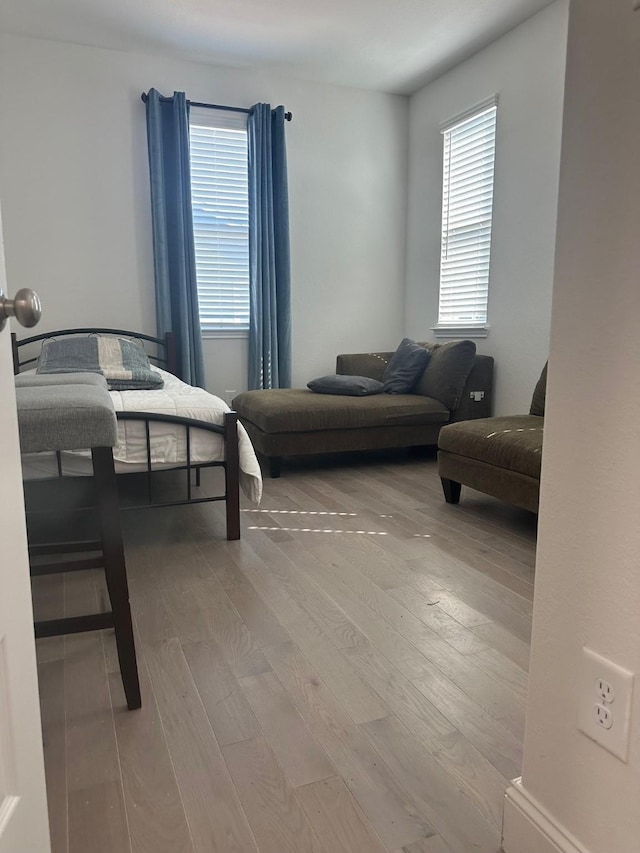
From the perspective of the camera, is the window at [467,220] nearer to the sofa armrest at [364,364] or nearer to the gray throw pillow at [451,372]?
the gray throw pillow at [451,372]

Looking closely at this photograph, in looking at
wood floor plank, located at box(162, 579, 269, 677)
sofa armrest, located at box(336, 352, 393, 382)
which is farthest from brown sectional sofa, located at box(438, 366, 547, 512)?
sofa armrest, located at box(336, 352, 393, 382)

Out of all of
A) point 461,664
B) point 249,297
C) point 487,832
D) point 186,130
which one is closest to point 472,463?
point 461,664

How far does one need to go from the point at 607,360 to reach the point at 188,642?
1382 mm

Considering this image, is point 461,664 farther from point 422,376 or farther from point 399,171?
point 399,171

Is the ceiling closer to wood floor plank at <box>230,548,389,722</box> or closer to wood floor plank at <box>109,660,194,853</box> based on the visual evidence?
wood floor plank at <box>230,548,389,722</box>

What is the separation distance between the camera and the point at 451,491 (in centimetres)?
308

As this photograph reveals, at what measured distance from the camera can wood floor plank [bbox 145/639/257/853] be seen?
1057 mm

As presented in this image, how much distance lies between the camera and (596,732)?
32.5 inches

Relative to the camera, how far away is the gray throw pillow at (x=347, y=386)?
3996mm

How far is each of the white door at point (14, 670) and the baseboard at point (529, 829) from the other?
0.71m

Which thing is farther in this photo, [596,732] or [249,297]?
[249,297]

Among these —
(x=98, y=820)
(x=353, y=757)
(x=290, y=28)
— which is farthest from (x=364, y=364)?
(x=98, y=820)

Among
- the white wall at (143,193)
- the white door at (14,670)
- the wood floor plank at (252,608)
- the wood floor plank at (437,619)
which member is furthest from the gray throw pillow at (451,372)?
the white door at (14,670)

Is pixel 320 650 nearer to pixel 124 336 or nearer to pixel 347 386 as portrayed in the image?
pixel 347 386
